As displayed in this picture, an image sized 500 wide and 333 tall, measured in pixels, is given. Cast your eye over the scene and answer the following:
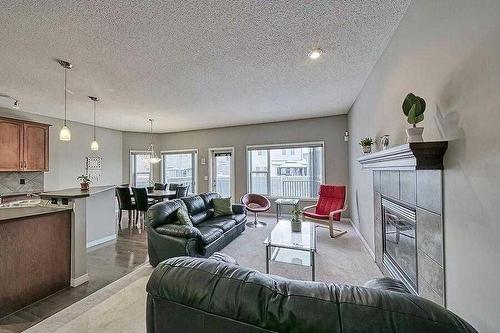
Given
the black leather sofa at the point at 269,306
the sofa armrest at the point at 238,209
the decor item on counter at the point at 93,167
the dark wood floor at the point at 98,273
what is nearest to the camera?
the black leather sofa at the point at 269,306

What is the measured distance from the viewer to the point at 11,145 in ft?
14.3

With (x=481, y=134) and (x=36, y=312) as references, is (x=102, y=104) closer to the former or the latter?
(x=36, y=312)

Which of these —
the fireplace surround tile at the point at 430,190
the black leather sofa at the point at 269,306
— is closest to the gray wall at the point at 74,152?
the black leather sofa at the point at 269,306

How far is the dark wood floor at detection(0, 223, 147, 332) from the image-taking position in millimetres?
1982

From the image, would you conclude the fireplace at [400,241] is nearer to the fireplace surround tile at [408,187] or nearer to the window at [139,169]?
the fireplace surround tile at [408,187]

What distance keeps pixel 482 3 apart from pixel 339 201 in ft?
12.2

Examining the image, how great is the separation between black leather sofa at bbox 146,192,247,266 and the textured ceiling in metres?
1.99

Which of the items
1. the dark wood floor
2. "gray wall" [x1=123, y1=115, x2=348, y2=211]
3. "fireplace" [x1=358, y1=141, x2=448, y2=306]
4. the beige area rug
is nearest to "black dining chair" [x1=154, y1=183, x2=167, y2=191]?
"gray wall" [x1=123, y1=115, x2=348, y2=211]

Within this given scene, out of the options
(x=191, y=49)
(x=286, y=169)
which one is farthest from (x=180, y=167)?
(x=191, y=49)

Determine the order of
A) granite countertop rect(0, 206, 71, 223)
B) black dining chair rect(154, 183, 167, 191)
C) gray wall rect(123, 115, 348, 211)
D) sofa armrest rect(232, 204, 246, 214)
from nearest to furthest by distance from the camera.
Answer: granite countertop rect(0, 206, 71, 223) → sofa armrest rect(232, 204, 246, 214) → gray wall rect(123, 115, 348, 211) → black dining chair rect(154, 183, 167, 191)

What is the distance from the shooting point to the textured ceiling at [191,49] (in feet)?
6.25

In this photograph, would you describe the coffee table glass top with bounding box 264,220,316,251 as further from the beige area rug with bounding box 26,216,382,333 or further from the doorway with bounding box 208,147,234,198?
the doorway with bounding box 208,147,234,198

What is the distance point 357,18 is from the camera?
2.04m

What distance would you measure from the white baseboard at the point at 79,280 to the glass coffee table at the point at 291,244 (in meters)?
2.24
